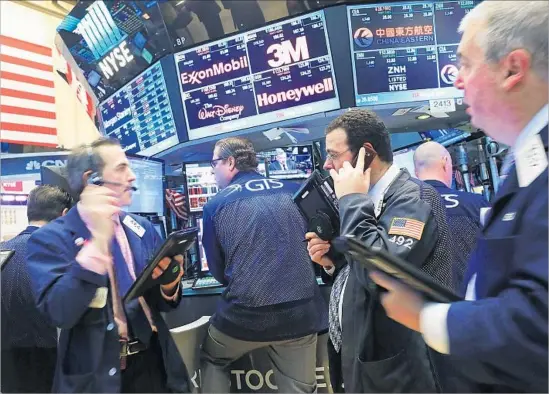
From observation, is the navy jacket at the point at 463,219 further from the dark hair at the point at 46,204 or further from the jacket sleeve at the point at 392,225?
the dark hair at the point at 46,204

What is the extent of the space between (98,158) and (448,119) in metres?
3.09

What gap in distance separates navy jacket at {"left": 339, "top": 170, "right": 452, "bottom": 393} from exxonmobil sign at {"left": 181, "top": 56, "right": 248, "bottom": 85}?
2.60 m

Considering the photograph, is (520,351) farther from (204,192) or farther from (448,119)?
(448,119)

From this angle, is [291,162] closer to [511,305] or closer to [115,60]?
[115,60]

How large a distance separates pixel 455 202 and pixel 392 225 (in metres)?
1.26

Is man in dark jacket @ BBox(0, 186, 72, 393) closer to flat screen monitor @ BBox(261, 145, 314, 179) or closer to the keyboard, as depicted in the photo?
the keyboard

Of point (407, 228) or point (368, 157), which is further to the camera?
point (368, 157)

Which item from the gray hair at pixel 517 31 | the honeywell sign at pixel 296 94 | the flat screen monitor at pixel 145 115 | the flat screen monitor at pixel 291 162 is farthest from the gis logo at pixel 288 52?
the gray hair at pixel 517 31

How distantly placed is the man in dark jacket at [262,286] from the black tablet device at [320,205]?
0.53 m

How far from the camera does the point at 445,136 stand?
161 inches

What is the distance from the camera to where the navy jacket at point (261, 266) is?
7.78ft

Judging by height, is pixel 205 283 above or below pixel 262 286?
below

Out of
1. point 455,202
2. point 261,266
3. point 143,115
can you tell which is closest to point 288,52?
point 143,115

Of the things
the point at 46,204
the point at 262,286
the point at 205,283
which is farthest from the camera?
the point at 205,283
